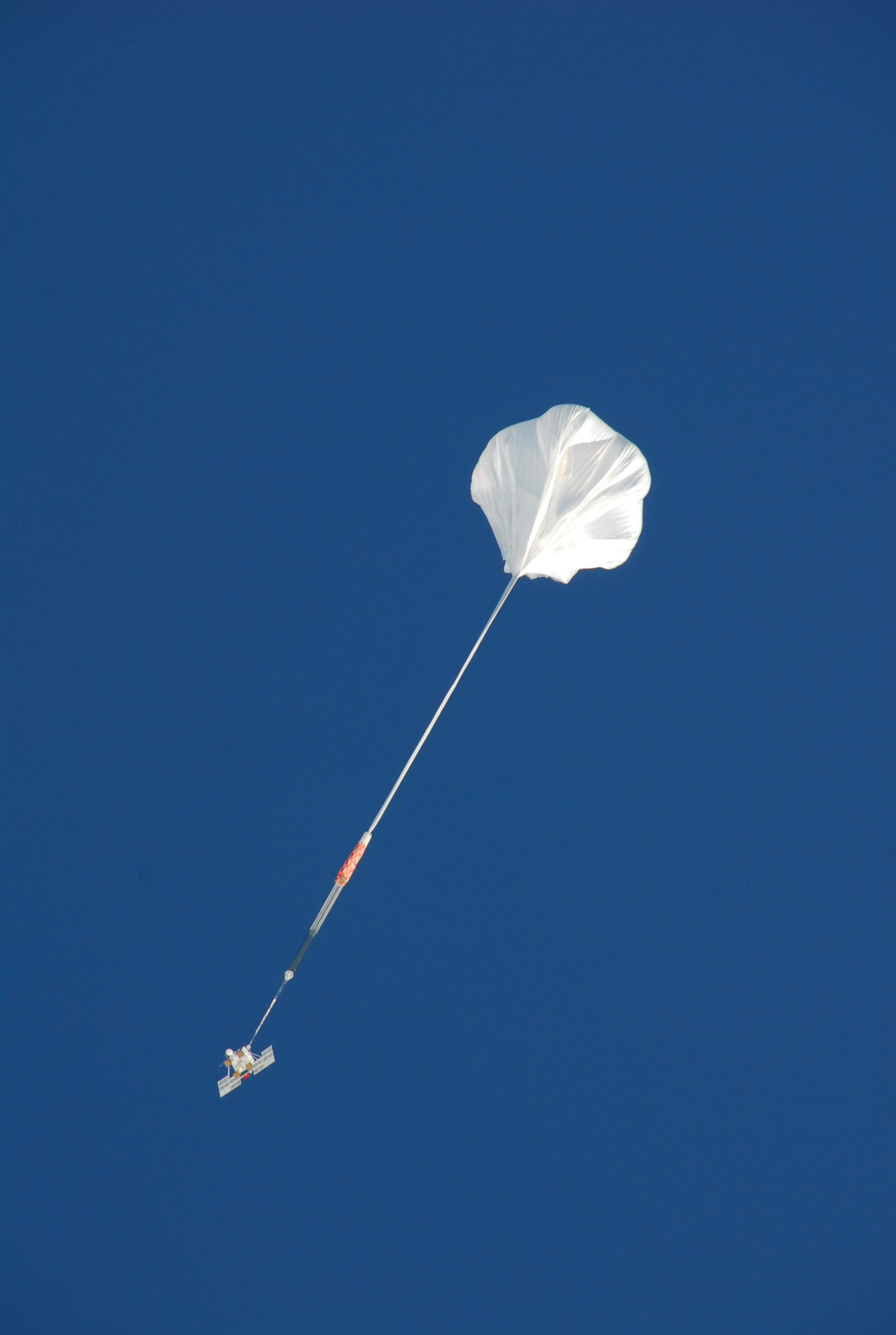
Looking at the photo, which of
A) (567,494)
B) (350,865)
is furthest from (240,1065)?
(567,494)

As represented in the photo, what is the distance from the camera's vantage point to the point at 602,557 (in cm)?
568

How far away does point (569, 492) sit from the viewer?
563 cm

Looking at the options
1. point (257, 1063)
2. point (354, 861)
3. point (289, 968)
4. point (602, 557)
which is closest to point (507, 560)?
point (602, 557)

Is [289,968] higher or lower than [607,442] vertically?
lower

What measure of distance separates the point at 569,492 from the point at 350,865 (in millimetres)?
2379

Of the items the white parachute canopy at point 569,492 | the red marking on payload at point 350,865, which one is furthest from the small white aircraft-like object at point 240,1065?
the white parachute canopy at point 569,492

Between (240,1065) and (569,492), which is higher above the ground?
(569,492)

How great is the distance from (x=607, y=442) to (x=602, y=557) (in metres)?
0.64

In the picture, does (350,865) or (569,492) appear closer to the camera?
(350,865)

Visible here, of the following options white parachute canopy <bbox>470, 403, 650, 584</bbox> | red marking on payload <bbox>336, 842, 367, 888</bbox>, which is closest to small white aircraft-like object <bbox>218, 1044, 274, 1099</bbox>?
red marking on payload <bbox>336, 842, 367, 888</bbox>

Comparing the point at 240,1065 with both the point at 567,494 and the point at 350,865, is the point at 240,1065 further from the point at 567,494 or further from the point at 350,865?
the point at 567,494

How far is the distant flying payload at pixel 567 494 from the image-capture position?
5566 mm

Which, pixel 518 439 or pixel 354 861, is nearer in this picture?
pixel 354 861

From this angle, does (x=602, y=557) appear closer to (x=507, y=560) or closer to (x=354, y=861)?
(x=507, y=560)
